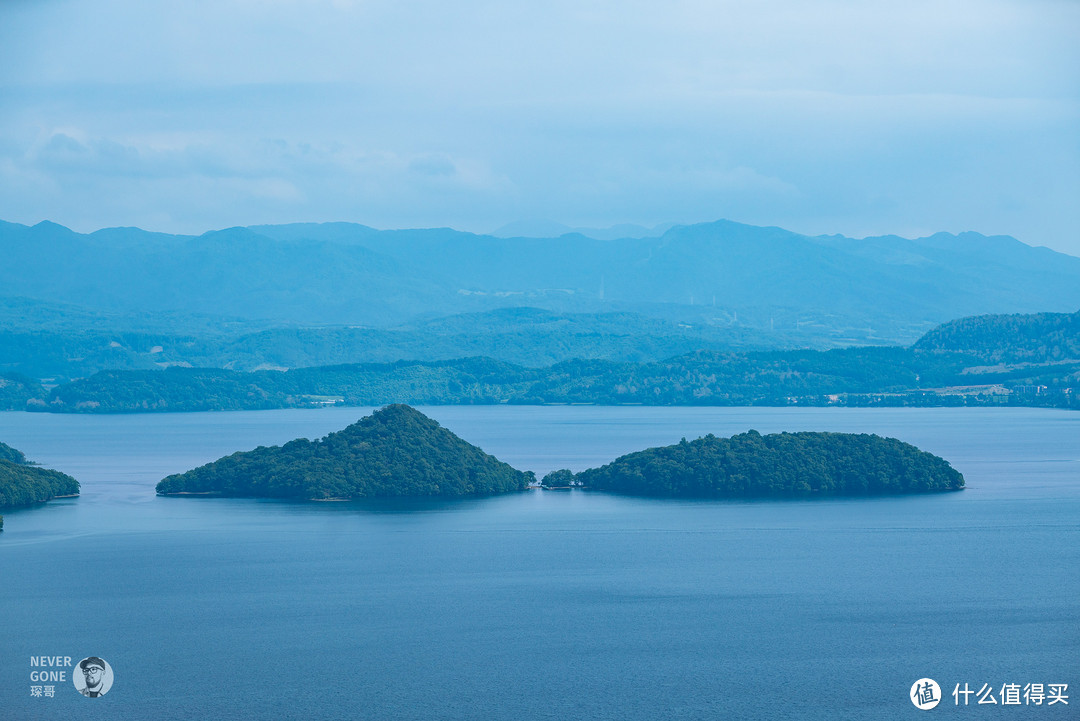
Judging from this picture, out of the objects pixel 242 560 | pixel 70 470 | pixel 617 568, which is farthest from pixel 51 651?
pixel 70 470

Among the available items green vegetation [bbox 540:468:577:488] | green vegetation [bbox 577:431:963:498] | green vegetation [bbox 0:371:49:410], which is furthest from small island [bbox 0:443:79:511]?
green vegetation [bbox 0:371:49:410]

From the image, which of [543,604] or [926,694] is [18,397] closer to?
[543,604]

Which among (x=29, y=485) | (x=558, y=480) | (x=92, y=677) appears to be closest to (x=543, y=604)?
(x=92, y=677)

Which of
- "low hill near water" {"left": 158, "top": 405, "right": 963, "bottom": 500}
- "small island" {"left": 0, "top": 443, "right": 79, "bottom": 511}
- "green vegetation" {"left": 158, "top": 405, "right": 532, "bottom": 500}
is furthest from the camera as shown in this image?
"low hill near water" {"left": 158, "top": 405, "right": 963, "bottom": 500}

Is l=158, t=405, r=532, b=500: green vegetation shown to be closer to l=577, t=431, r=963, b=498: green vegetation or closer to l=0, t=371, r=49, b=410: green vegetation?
l=577, t=431, r=963, b=498: green vegetation

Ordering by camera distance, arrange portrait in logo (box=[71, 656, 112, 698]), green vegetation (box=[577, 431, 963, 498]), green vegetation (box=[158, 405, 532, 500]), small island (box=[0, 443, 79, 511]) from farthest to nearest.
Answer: green vegetation (box=[577, 431, 963, 498]) < green vegetation (box=[158, 405, 532, 500]) < small island (box=[0, 443, 79, 511]) < portrait in logo (box=[71, 656, 112, 698])

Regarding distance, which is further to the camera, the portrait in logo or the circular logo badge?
the portrait in logo
